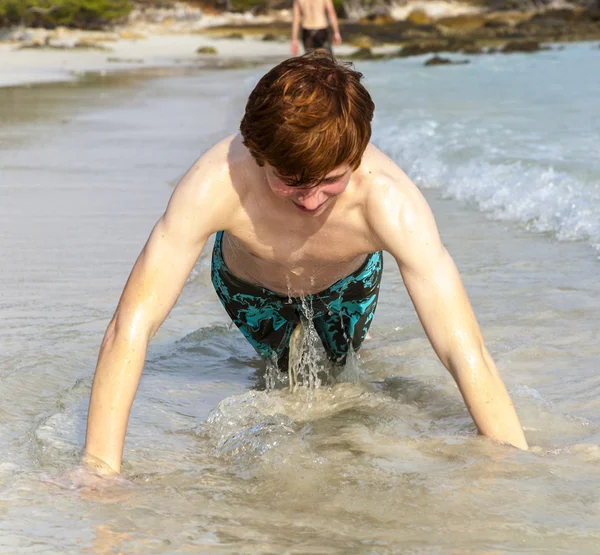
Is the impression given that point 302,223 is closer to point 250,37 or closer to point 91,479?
point 91,479

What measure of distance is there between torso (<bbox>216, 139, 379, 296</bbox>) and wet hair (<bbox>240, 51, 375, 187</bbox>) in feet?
1.27

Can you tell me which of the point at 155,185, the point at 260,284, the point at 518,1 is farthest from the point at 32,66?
the point at 518,1

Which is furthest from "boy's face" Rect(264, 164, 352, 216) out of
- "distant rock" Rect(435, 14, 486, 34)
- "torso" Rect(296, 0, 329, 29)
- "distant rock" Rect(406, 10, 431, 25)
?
"distant rock" Rect(406, 10, 431, 25)

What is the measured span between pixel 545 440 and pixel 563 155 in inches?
239

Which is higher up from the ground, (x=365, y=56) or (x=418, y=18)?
(x=418, y=18)

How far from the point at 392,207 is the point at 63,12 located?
3415 cm

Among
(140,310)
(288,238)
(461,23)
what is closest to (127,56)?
(461,23)

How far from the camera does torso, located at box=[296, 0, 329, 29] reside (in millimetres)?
17094

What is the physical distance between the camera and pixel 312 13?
675 inches

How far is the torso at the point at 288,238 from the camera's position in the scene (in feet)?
9.95

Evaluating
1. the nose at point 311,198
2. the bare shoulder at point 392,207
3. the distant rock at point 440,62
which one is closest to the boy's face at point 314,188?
the nose at point 311,198

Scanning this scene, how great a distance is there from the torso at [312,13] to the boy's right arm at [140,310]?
14743 millimetres

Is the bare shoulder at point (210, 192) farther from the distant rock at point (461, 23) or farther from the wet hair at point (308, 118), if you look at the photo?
the distant rock at point (461, 23)

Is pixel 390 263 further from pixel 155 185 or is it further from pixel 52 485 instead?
pixel 52 485
